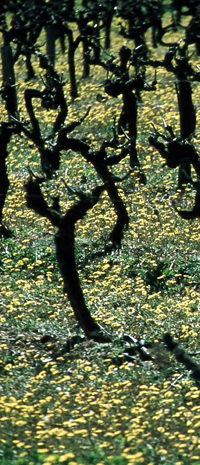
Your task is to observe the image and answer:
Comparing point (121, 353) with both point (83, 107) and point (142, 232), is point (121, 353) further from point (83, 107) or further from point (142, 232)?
point (83, 107)

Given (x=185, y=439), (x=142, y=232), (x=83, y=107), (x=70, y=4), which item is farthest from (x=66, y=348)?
(x=70, y=4)

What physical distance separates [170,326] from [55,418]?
3.97 meters

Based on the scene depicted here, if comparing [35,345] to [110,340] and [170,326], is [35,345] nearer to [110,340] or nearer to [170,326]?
[110,340]

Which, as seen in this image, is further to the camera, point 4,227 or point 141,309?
point 4,227

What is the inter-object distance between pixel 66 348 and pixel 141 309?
2048mm

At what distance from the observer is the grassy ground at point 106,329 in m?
11.5

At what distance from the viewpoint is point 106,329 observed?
15938 millimetres

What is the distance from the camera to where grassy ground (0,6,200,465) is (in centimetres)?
1147

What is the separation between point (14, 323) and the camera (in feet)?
54.1

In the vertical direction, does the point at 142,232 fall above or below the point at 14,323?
above

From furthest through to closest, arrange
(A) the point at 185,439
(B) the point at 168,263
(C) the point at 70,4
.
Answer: (C) the point at 70,4, (B) the point at 168,263, (A) the point at 185,439

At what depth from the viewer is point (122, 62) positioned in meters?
25.6

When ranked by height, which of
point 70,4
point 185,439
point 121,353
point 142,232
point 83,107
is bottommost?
point 185,439

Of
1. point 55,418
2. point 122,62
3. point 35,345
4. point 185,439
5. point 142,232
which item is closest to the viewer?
point 185,439
